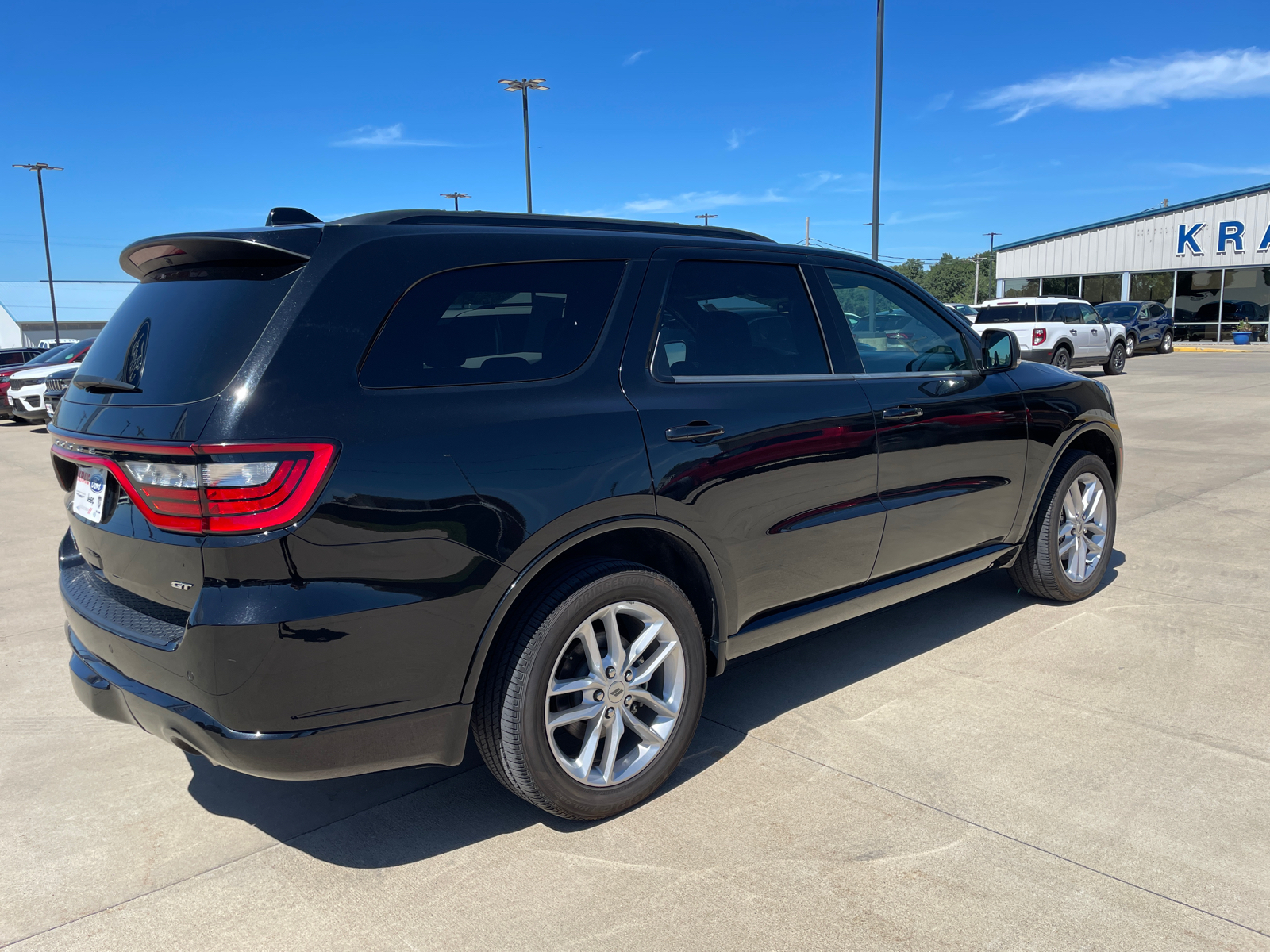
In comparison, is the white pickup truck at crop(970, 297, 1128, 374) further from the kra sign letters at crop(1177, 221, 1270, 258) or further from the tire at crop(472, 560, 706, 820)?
the tire at crop(472, 560, 706, 820)

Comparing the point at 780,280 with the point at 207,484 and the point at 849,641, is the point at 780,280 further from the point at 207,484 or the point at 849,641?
the point at 207,484

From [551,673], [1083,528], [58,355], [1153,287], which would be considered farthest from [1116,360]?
[551,673]

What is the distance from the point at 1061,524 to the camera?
4902 mm

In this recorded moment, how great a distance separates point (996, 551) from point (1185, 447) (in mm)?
7247

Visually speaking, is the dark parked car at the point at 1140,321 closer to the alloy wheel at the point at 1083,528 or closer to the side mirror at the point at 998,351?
the alloy wheel at the point at 1083,528

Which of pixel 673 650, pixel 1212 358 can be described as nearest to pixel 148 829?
pixel 673 650

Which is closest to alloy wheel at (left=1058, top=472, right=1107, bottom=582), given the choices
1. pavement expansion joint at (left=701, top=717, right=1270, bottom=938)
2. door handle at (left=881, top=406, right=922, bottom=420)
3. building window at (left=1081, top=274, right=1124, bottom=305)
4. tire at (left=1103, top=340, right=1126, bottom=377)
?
door handle at (left=881, top=406, right=922, bottom=420)

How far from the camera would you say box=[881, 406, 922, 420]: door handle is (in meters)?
3.76

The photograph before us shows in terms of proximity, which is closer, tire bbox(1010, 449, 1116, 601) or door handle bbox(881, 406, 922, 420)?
door handle bbox(881, 406, 922, 420)

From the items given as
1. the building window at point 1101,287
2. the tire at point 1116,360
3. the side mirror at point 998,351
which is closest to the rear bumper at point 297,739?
the side mirror at point 998,351

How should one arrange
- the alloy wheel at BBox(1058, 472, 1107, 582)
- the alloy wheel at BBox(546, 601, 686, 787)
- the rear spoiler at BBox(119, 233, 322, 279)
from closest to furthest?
the rear spoiler at BBox(119, 233, 322, 279) → the alloy wheel at BBox(546, 601, 686, 787) → the alloy wheel at BBox(1058, 472, 1107, 582)

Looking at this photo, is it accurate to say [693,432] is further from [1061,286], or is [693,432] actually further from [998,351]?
[1061,286]

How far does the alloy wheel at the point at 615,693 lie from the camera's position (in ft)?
9.38

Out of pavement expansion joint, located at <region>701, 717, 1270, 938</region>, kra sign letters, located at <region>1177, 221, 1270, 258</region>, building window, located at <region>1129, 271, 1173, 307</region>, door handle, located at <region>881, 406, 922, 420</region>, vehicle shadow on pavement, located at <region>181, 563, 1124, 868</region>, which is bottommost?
vehicle shadow on pavement, located at <region>181, 563, 1124, 868</region>
